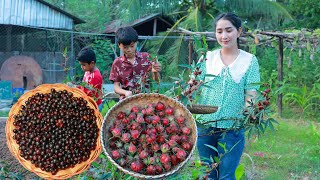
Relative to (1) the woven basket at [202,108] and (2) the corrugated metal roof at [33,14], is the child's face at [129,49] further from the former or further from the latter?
(2) the corrugated metal roof at [33,14]

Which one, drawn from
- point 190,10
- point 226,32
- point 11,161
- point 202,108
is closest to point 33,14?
point 190,10

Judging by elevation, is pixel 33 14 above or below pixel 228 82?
above

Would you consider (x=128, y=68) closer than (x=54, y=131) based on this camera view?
No

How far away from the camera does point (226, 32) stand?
2607mm

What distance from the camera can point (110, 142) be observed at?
6.61 ft

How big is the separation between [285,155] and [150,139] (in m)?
4.28

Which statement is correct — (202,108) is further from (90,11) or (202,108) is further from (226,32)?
(90,11)

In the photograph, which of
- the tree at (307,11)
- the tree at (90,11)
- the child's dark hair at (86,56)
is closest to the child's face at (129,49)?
the child's dark hair at (86,56)

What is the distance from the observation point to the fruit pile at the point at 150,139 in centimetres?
191

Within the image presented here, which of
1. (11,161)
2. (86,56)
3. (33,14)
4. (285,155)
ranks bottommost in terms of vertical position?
(285,155)

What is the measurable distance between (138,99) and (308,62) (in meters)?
8.43

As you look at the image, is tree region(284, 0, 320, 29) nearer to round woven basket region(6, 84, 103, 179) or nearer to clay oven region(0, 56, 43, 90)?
clay oven region(0, 56, 43, 90)

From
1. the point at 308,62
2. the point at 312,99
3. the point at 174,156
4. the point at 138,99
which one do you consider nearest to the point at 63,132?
the point at 138,99

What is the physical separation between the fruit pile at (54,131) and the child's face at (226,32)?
0.95m
